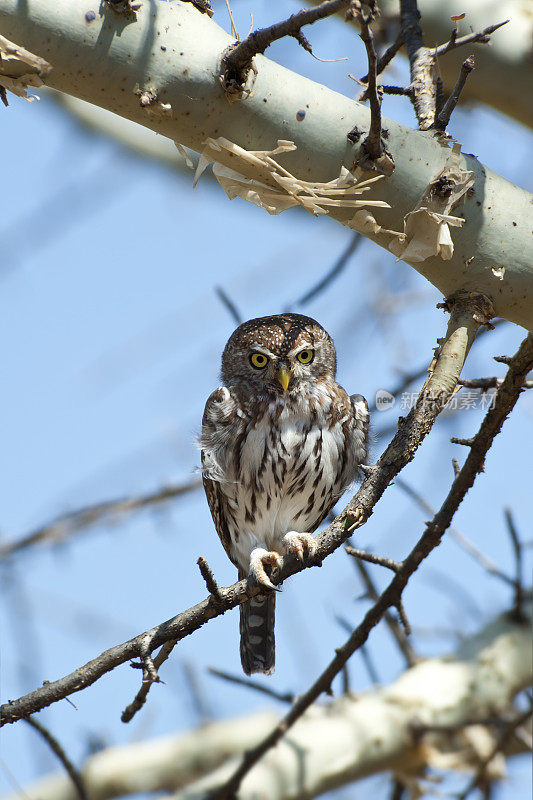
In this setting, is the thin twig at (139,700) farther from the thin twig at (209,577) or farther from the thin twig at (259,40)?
the thin twig at (259,40)

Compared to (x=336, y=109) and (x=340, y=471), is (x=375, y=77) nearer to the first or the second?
(x=336, y=109)

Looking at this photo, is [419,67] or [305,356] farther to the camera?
[305,356]

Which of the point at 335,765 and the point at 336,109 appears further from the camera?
the point at 335,765

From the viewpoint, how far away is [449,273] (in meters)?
2.46

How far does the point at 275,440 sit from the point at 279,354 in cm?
43

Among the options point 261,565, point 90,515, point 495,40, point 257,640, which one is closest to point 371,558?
point 261,565

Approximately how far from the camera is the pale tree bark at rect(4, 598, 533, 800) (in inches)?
152

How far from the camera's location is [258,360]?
3.91 m

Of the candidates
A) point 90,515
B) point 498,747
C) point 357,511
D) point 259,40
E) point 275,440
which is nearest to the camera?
point 259,40

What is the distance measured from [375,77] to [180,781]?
400 centimetres

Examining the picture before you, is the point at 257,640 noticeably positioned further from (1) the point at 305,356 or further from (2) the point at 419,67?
(2) the point at 419,67

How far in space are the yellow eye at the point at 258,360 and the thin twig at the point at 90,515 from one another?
150 centimetres

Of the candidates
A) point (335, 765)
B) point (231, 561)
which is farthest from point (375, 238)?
point (335, 765)

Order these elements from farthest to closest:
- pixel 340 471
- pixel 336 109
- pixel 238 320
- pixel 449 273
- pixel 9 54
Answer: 1. pixel 238 320
2. pixel 340 471
3. pixel 449 273
4. pixel 336 109
5. pixel 9 54
